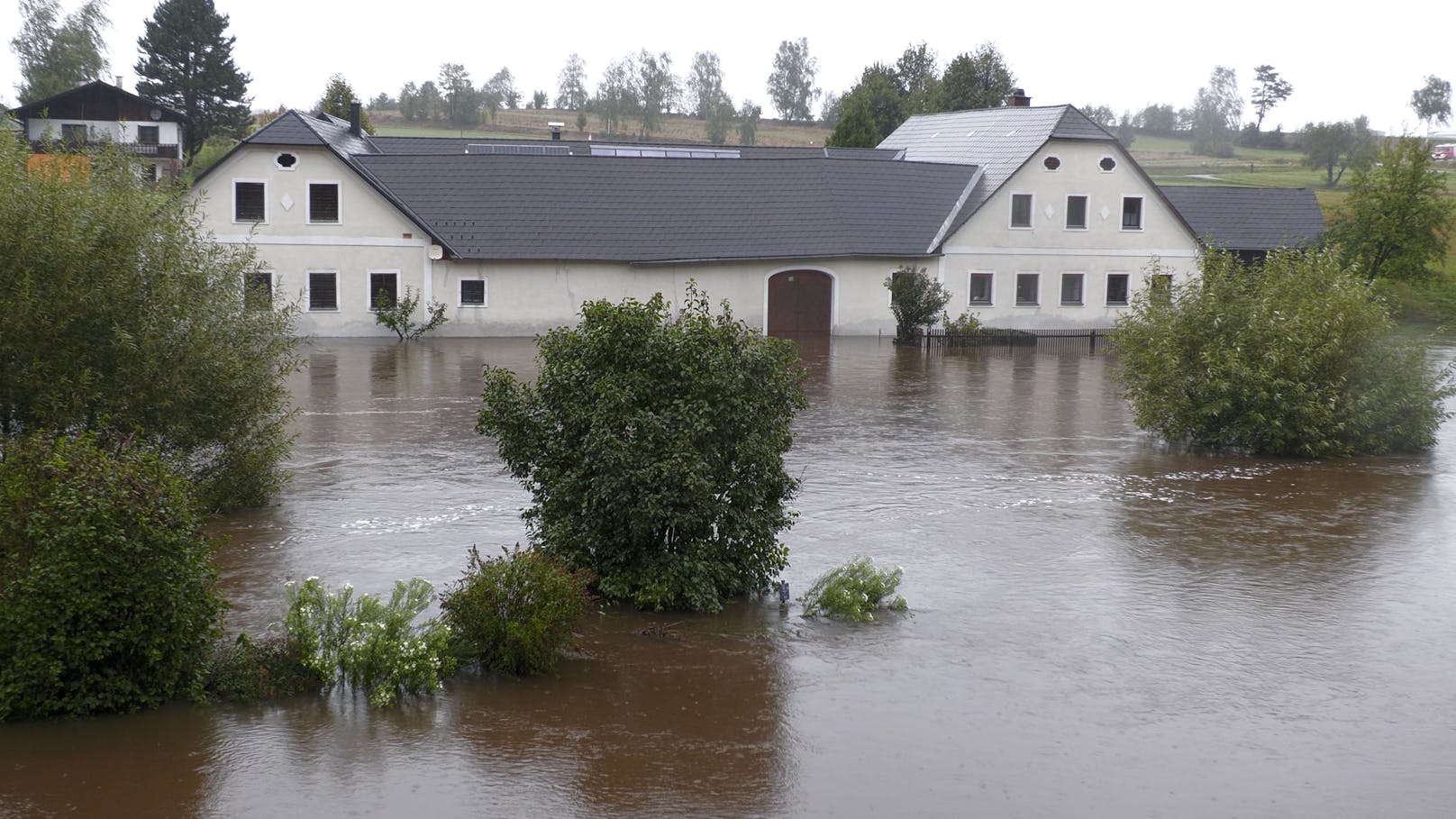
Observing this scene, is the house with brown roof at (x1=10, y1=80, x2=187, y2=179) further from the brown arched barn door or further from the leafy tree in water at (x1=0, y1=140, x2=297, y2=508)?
the leafy tree in water at (x1=0, y1=140, x2=297, y2=508)

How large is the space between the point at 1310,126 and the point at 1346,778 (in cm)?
9535

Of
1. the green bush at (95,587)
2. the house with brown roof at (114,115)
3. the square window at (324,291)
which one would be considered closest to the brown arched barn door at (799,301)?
the square window at (324,291)

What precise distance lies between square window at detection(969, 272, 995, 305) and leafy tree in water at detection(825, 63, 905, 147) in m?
22.5

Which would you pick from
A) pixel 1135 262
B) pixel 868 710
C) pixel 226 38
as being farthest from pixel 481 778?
pixel 226 38

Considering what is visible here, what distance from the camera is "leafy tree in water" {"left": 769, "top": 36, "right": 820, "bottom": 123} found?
122 m

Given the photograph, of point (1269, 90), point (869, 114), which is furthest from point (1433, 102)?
point (869, 114)

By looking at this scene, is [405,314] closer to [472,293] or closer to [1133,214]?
[472,293]

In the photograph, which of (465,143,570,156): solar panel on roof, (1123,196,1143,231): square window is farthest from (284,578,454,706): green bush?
(465,143,570,156): solar panel on roof

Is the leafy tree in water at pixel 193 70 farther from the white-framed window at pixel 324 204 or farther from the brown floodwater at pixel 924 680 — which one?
the brown floodwater at pixel 924 680

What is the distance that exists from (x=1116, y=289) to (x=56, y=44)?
56879 millimetres

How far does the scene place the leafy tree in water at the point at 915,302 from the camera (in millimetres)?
36312

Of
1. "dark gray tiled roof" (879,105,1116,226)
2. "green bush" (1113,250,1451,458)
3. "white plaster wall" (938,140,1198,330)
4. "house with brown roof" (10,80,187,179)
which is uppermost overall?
"house with brown roof" (10,80,187,179)

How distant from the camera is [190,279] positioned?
13.8 meters

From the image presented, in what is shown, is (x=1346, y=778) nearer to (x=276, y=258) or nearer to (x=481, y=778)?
(x=481, y=778)
